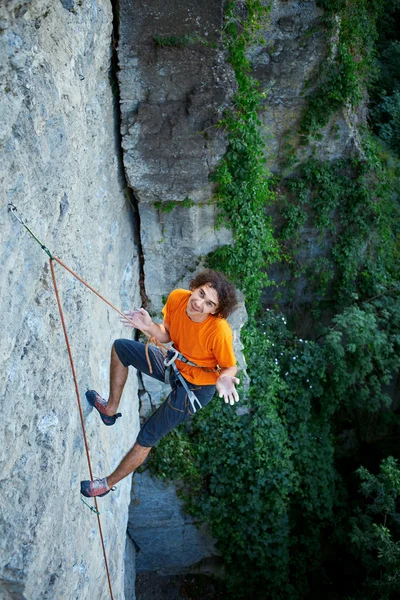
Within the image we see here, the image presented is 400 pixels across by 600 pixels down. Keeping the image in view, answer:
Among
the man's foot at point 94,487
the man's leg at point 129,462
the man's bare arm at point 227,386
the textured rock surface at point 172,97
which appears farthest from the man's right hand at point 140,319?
the textured rock surface at point 172,97

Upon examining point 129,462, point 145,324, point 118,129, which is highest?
point 118,129

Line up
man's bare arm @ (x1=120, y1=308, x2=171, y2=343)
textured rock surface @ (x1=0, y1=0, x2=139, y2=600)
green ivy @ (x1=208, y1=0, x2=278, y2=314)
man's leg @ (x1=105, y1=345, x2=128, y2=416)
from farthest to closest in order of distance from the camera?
green ivy @ (x1=208, y1=0, x2=278, y2=314) < man's leg @ (x1=105, y1=345, x2=128, y2=416) < man's bare arm @ (x1=120, y1=308, x2=171, y2=343) < textured rock surface @ (x1=0, y1=0, x2=139, y2=600)

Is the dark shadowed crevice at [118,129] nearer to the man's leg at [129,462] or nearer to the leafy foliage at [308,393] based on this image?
the leafy foliage at [308,393]

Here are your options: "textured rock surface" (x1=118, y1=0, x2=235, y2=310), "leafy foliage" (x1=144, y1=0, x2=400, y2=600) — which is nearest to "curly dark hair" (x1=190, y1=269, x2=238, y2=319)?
"textured rock surface" (x1=118, y1=0, x2=235, y2=310)

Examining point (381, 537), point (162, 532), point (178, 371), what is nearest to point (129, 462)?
point (178, 371)

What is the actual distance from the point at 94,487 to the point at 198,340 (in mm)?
1262

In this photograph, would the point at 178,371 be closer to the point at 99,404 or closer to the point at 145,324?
the point at 145,324

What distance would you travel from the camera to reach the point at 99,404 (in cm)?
396

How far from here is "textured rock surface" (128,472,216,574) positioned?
23.5 feet

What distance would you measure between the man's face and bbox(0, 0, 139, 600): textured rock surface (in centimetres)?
79

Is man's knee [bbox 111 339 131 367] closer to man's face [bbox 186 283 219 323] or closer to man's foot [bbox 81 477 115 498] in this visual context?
Result: man's face [bbox 186 283 219 323]

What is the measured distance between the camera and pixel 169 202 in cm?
546

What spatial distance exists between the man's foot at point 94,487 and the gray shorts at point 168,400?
42cm

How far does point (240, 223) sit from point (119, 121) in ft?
5.41
